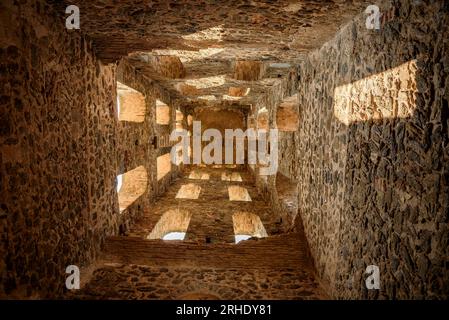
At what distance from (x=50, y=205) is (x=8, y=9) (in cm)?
181

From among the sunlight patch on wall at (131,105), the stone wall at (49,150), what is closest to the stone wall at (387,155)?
the stone wall at (49,150)

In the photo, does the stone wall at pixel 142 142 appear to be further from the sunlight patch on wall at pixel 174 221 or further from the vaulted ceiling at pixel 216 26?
the vaulted ceiling at pixel 216 26

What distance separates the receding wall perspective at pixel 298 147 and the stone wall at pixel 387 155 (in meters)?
0.01

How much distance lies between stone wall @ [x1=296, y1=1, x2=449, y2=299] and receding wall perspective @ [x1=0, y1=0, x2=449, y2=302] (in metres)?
0.01

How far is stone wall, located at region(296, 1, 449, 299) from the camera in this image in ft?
5.85

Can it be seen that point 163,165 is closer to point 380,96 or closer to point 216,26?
point 216,26

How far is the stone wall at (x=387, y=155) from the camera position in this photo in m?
1.78

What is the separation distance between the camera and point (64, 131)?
3287mm

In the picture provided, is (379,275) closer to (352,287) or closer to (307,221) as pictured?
(352,287)

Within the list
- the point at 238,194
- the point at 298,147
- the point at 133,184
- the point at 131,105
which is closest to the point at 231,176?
the point at 238,194

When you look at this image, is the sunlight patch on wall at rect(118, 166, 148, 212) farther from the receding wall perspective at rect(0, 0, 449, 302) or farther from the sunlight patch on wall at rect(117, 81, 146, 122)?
the sunlight patch on wall at rect(117, 81, 146, 122)

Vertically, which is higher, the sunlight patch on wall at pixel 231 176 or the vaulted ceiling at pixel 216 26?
the vaulted ceiling at pixel 216 26

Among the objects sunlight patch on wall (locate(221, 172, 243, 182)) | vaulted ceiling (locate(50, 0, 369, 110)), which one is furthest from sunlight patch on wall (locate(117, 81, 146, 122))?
sunlight patch on wall (locate(221, 172, 243, 182))

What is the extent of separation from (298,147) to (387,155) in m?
2.83
